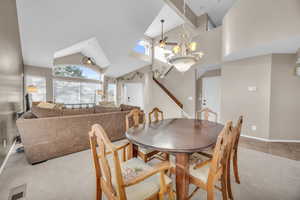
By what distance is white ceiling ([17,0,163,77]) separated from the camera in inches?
109

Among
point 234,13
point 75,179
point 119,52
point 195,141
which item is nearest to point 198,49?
point 234,13

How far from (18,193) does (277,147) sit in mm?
4749

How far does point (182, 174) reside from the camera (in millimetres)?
1116

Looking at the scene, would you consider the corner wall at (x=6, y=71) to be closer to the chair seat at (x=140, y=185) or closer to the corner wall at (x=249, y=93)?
the chair seat at (x=140, y=185)

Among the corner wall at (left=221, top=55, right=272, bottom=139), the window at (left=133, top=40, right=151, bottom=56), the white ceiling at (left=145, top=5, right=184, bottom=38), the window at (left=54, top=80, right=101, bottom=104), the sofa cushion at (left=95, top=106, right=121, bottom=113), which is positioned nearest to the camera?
the sofa cushion at (left=95, top=106, right=121, bottom=113)

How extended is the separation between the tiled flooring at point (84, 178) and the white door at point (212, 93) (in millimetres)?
2765

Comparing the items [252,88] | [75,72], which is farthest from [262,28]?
[75,72]

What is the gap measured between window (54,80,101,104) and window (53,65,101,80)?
36 cm

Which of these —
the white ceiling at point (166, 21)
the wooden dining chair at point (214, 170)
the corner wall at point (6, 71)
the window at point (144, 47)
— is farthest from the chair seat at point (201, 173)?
the window at point (144, 47)

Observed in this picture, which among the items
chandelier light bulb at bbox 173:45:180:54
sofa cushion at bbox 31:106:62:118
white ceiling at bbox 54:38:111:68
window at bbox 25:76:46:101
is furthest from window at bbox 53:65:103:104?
chandelier light bulb at bbox 173:45:180:54

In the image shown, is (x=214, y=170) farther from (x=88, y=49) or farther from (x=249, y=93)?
(x=88, y=49)

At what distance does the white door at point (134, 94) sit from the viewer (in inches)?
276

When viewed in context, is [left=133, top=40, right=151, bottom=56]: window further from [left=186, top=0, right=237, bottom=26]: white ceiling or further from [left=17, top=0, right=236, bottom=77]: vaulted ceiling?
[left=186, top=0, right=237, bottom=26]: white ceiling

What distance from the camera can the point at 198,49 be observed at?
16.1 ft
